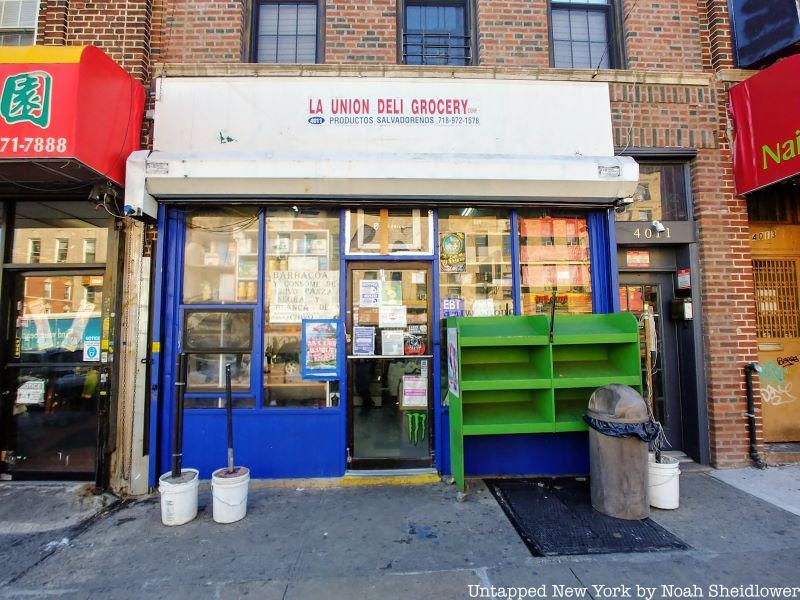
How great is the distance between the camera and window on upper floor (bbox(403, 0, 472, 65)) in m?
5.67

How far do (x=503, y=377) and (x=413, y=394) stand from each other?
3.80ft

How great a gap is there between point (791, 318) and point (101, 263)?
893cm

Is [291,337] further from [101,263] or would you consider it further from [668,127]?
[668,127]

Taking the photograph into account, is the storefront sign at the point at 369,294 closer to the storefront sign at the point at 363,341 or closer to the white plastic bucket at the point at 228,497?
the storefront sign at the point at 363,341

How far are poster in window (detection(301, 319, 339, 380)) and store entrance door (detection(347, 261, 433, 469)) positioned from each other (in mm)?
185

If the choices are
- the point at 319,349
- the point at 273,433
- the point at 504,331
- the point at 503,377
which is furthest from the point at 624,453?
the point at 273,433

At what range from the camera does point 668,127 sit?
17.5ft

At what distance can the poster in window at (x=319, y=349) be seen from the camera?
16.3ft

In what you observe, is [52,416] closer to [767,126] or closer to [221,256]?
[221,256]

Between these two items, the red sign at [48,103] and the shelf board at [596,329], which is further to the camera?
the shelf board at [596,329]

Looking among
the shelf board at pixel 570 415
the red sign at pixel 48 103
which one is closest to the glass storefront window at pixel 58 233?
the red sign at pixel 48 103

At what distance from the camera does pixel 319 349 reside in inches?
197

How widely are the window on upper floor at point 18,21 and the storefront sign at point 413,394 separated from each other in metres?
6.48

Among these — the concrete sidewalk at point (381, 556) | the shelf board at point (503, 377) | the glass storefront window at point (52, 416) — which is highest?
the shelf board at point (503, 377)
